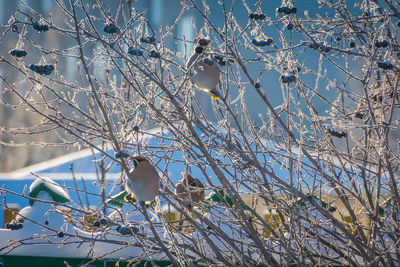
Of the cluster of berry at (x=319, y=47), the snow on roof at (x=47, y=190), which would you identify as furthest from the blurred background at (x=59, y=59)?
the cluster of berry at (x=319, y=47)

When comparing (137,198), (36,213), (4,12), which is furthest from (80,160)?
(4,12)

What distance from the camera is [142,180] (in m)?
1.17

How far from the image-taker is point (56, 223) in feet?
7.57

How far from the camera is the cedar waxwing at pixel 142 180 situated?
1.17m

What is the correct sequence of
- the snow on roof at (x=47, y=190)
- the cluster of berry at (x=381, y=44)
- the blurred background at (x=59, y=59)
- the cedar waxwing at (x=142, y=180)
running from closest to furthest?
the cedar waxwing at (x=142, y=180) → the cluster of berry at (x=381, y=44) → the snow on roof at (x=47, y=190) → the blurred background at (x=59, y=59)

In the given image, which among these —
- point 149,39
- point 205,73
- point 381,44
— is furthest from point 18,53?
point 381,44

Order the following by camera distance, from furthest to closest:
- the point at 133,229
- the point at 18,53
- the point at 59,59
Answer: the point at 59,59
the point at 18,53
the point at 133,229

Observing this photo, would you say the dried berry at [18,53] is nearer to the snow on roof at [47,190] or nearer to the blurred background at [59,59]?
the snow on roof at [47,190]

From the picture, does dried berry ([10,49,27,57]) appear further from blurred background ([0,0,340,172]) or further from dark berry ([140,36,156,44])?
blurred background ([0,0,340,172])

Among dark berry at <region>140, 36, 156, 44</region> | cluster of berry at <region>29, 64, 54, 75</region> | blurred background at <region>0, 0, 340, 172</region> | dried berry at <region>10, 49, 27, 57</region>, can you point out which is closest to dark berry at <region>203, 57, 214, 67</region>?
dark berry at <region>140, 36, 156, 44</region>

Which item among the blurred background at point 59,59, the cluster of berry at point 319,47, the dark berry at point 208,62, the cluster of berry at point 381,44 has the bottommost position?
the cluster of berry at point 381,44

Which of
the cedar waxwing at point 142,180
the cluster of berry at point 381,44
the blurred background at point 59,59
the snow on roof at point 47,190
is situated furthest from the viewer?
the blurred background at point 59,59

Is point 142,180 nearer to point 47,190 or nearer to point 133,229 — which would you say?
point 133,229

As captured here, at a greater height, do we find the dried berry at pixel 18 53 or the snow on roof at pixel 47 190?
the snow on roof at pixel 47 190
